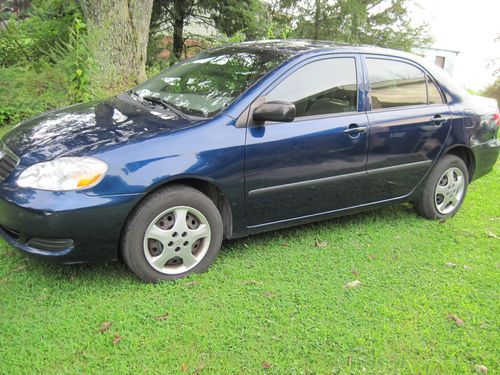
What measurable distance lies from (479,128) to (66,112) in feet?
12.4

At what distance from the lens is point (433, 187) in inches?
177

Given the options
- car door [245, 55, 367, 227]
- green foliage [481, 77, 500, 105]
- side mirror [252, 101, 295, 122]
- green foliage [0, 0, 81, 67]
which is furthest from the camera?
green foliage [481, 77, 500, 105]

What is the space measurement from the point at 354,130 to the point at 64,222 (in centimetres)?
226

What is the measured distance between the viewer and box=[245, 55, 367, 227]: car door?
3385 millimetres

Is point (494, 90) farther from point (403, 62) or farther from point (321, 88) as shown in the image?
point (321, 88)

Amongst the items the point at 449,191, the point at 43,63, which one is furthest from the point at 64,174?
the point at 43,63

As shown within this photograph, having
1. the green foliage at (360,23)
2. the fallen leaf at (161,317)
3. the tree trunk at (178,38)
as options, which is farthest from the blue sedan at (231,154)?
the green foliage at (360,23)

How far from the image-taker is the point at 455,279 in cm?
354

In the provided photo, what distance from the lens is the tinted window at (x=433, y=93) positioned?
4.38m

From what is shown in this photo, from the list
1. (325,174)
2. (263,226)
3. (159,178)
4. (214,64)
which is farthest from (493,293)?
(214,64)

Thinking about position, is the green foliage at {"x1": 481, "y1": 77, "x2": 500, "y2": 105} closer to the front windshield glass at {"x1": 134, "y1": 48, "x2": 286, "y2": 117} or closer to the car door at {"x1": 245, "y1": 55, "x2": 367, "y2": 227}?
the car door at {"x1": 245, "y1": 55, "x2": 367, "y2": 227}

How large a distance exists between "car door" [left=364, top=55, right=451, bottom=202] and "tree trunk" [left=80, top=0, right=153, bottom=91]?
4076mm

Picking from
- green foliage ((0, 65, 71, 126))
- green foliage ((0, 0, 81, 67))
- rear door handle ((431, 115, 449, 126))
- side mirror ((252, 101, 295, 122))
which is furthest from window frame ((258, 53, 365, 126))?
green foliage ((0, 0, 81, 67))

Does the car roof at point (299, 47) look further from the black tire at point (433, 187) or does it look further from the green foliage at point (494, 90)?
the green foliage at point (494, 90)
